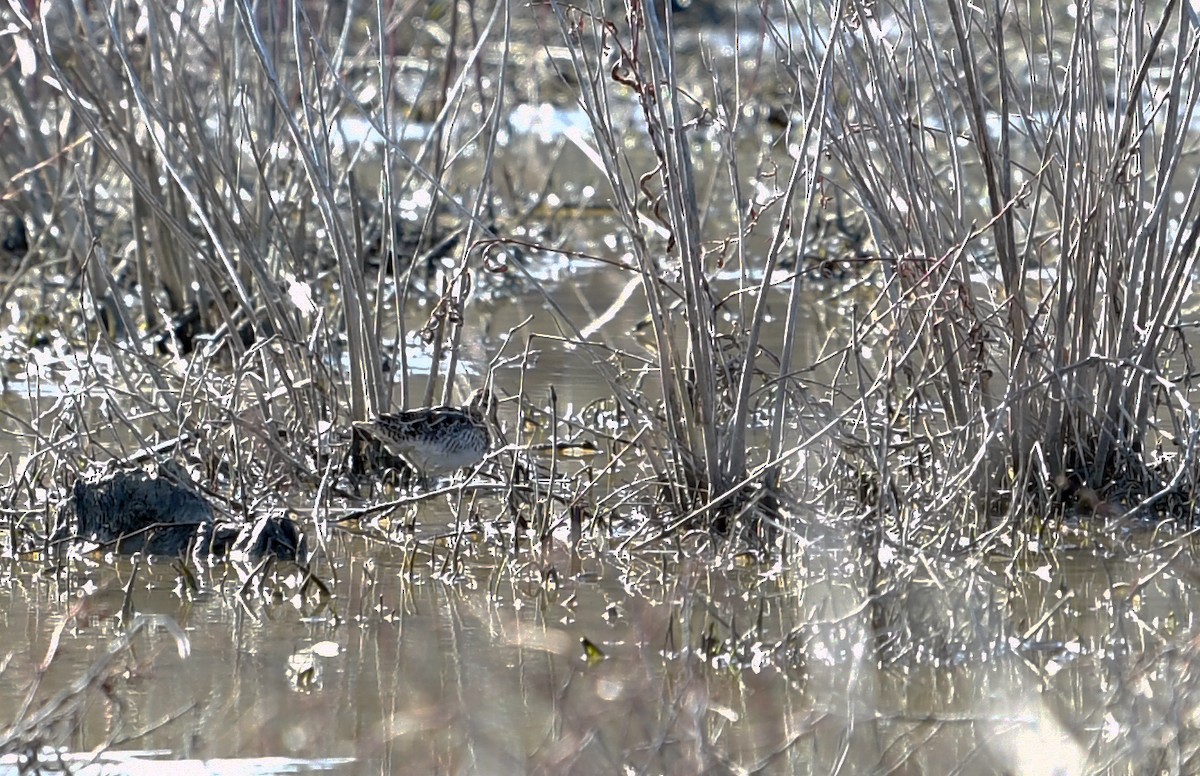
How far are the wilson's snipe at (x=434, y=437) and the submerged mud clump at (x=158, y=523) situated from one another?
0.47 meters

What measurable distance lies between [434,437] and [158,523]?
0.81 metres

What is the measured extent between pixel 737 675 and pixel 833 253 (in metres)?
6.36

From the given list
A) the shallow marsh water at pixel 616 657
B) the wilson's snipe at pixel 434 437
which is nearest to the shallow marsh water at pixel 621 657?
the shallow marsh water at pixel 616 657

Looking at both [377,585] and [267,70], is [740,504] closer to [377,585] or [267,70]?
[377,585]

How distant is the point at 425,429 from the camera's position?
17.5 feet

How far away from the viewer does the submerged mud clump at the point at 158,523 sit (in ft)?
16.1

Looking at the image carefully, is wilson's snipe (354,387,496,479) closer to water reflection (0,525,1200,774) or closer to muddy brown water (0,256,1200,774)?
muddy brown water (0,256,1200,774)

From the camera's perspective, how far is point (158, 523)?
16.1ft

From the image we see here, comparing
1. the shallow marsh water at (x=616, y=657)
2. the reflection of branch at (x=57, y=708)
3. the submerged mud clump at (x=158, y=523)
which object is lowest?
the submerged mud clump at (x=158, y=523)

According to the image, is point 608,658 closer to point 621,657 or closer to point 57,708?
point 621,657

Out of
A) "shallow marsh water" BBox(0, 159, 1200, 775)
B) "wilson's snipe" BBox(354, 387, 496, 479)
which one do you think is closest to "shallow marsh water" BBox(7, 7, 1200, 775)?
"shallow marsh water" BBox(0, 159, 1200, 775)

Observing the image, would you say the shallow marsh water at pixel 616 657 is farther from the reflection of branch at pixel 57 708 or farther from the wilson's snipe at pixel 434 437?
the wilson's snipe at pixel 434 437

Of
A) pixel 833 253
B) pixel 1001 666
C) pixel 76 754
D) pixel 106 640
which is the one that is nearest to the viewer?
pixel 76 754

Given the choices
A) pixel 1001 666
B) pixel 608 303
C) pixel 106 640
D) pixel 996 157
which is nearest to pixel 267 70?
pixel 106 640
